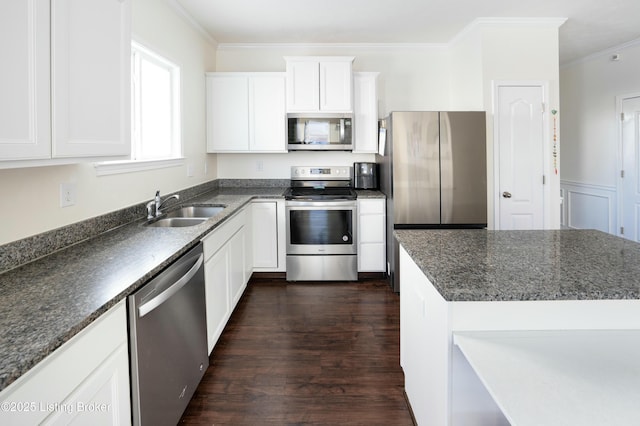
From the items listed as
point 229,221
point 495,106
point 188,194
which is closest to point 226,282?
point 229,221

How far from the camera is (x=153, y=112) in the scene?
10.8ft

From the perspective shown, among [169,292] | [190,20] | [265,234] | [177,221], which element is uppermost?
[190,20]

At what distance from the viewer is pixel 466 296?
1.32 m

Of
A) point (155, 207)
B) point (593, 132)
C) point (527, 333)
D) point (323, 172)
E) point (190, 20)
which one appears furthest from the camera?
point (593, 132)

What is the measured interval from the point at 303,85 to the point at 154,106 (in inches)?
63.2

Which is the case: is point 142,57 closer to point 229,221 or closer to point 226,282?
point 229,221

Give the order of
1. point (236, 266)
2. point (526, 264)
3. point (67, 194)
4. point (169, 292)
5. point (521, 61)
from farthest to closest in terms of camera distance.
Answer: point (521, 61) < point (236, 266) < point (67, 194) < point (169, 292) < point (526, 264)

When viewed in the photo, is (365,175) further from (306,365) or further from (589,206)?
(589,206)

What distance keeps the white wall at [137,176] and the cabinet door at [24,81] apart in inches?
14.3

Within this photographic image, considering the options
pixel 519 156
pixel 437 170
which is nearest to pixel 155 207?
pixel 437 170

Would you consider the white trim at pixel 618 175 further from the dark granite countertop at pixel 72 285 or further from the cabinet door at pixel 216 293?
the dark granite countertop at pixel 72 285

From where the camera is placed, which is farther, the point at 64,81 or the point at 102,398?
the point at 64,81

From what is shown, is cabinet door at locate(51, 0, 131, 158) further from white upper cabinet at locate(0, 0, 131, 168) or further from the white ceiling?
the white ceiling

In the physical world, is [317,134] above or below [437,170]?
above
